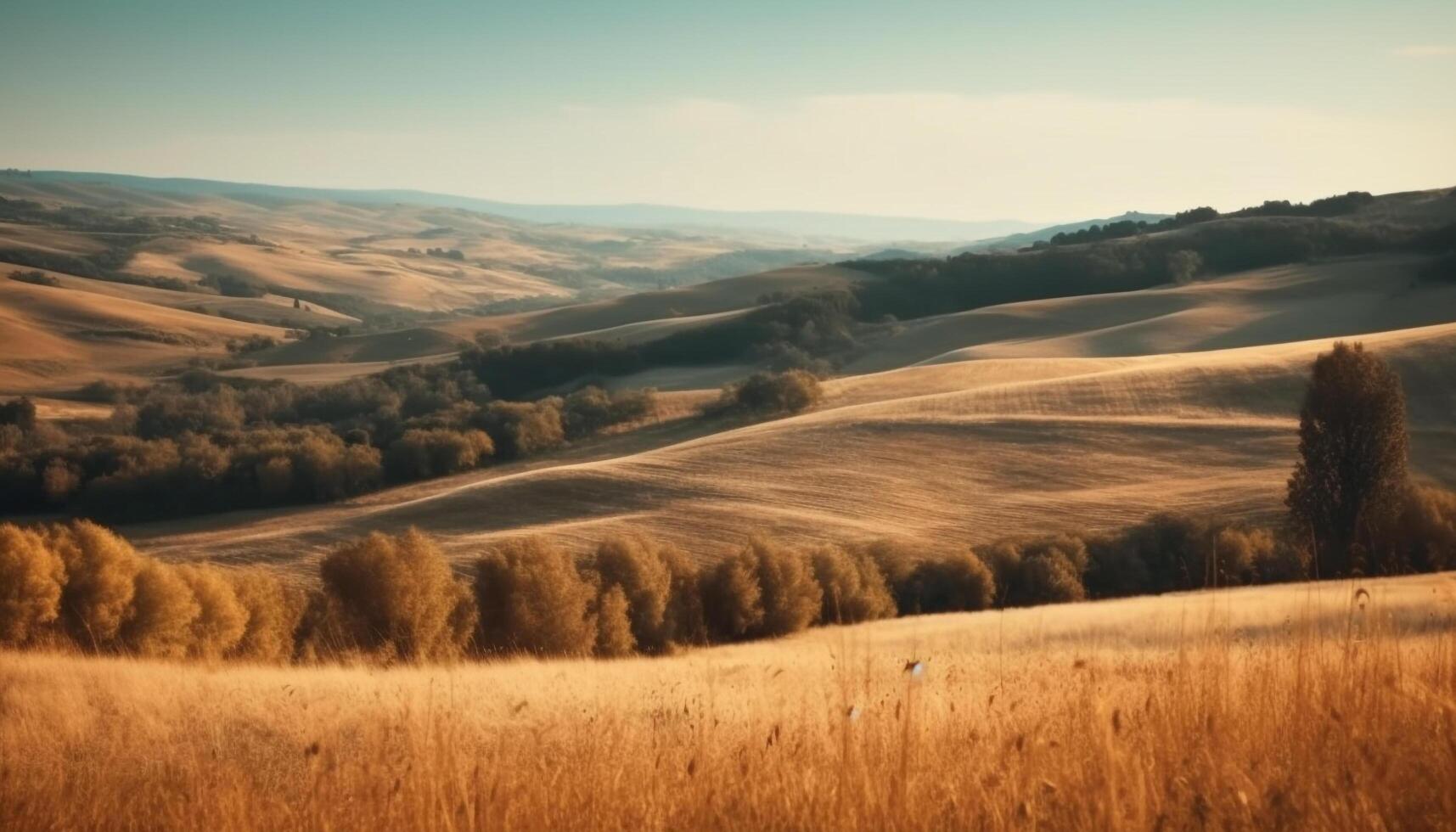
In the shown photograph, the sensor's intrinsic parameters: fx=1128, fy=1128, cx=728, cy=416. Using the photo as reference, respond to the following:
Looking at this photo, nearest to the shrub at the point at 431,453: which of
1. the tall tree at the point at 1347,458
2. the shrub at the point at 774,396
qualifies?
the shrub at the point at 774,396

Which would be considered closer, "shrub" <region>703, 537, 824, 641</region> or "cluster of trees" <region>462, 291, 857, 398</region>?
"shrub" <region>703, 537, 824, 641</region>

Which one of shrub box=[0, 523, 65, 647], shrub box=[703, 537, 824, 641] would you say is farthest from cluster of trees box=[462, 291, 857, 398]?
shrub box=[0, 523, 65, 647]

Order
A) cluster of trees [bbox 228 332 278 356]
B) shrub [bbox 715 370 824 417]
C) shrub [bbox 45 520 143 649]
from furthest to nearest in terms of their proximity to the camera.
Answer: cluster of trees [bbox 228 332 278 356]
shrub [bbox 715 370 824 417]
shrub [bbox 45 520 143 649]

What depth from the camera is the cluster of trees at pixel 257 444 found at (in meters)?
53.9

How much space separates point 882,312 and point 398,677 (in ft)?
384

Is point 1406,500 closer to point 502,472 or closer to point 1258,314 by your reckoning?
point 502,472

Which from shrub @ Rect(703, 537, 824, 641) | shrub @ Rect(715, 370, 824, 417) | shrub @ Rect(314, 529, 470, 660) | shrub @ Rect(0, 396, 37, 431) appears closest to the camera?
shrub @ Rect(314, 529, 470, 660)

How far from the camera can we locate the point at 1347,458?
38.3 metres

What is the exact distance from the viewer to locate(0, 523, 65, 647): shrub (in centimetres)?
2127

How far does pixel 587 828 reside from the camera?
471 centimetres

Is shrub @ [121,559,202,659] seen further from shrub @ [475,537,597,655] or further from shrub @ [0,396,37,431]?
shrub @ [0,396,37,431]

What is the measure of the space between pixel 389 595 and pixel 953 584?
18676mm

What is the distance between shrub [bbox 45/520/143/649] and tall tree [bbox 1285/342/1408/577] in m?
34.4

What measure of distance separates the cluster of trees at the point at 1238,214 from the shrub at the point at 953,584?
11979 cm
